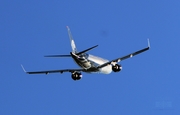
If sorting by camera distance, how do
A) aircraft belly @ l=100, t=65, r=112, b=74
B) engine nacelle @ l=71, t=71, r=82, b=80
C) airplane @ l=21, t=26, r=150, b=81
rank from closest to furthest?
airplane @ l=21, t=26, r=150, b=81 → engine nacelle @ l=71, t=71, r=82, b=80 → aircraft belly @ l=100, t=65, r=112, b=74

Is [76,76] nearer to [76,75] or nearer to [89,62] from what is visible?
[76,75]

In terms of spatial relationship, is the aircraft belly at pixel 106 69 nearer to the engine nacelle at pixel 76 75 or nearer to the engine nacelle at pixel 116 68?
the engine nacelle at pixel 116 68

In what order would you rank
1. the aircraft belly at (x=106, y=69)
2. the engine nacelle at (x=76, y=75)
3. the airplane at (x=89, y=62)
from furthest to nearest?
the aircraft belly at (x=106, y=69)
the engine nacelle at (x=76, y=75)
the airplane at (x=89, y=62)

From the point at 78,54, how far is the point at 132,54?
13347mm

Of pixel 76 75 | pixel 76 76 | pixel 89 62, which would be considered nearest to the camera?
pixel 89 62

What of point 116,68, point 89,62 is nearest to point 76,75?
point 89,62

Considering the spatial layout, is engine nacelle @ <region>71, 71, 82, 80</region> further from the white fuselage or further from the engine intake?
the white fuselage

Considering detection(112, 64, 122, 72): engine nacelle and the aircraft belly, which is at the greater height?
the aircraft belly

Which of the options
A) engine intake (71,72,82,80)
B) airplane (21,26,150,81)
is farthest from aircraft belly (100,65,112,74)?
engine intake (71,72,82,80)

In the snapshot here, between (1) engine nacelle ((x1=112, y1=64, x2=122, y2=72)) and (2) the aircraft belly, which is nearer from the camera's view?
(1) engine nacelle ((x1=112, y1=64, x2=122, y2=72))

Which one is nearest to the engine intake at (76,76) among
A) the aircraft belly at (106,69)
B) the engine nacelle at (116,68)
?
the aircraft belly at (106,69)

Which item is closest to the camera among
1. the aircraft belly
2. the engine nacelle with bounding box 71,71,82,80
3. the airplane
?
the airplane

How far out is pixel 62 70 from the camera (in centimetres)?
18638

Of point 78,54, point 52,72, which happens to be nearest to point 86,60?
point 78,54
